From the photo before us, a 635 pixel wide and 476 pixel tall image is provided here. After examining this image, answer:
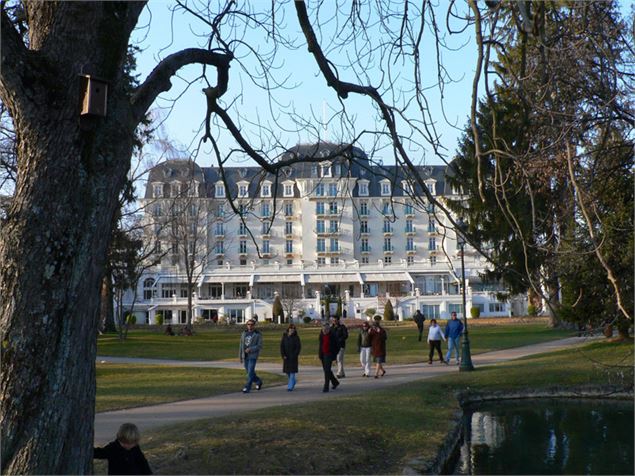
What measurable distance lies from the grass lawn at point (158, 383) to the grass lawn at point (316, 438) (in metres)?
4.29

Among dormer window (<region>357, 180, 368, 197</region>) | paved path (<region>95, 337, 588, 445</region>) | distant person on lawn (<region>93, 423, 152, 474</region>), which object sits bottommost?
paved path (<region>95, 337, 588, 445</region>)

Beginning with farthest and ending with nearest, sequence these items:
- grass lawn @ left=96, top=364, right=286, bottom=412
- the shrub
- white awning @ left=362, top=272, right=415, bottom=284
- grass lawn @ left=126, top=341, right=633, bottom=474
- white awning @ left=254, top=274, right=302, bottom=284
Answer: white awning @ left=254, top=274, right=302, bottom=284, white awning @ left=362, top=272, right=415, bottom=284, the shrub, grass lawn @ left=96, top=364, right=286, bottom=412, grass lawn @ left=126, top=341, right=633, bottom=474

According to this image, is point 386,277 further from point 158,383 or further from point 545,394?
point 545,394

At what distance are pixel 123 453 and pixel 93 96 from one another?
295 centimetres

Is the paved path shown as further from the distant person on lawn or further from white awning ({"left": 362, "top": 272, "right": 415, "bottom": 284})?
white awning ({"left": 362, "top": 272, "right": 415, "bottom": 284})

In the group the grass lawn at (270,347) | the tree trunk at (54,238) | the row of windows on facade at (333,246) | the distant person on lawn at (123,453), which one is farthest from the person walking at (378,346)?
the row of windows on facade at (333,246)

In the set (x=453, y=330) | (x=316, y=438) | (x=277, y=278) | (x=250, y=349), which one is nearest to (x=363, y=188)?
(x=277, y=278)

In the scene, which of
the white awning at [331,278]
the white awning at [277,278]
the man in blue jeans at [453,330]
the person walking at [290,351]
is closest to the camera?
the person walking at [290,351]

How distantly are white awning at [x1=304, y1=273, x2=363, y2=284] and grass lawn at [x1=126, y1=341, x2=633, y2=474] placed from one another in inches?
2589

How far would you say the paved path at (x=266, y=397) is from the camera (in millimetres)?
12523

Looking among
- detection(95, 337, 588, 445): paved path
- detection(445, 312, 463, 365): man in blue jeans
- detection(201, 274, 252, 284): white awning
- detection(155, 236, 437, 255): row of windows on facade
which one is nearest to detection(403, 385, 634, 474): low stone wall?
detection(95, 337, 588, 445): paved path

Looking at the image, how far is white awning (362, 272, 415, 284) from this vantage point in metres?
80.4

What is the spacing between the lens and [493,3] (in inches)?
238

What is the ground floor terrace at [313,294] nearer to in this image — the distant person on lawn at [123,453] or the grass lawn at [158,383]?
the grass lawn at [158,383]
